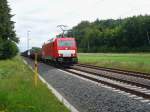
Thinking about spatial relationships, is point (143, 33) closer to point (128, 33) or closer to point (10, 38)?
point (128, 33)

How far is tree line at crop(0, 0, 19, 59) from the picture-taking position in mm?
62188

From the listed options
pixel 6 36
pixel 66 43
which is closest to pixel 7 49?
pixel 6 36

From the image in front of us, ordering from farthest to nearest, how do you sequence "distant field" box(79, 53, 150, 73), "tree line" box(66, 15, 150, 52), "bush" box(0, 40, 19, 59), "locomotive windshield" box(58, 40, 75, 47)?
"tree line" box(66, 15, 150, 52), "bush" box(0, 40, 19, 59), "locomotive windshield" box(58, 40, 75, 47), "distant field" box(79, 53, 150, 73)

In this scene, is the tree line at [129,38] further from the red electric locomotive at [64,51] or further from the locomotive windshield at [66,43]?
the red electric locomotive at [64,51]

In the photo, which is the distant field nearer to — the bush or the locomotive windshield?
the locomotive windshield

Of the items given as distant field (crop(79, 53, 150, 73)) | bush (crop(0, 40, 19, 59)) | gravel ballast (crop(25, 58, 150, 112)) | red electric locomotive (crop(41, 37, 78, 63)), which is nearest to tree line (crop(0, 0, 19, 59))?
bush (crop(0, 40, 19, 59))

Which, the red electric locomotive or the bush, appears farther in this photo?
the bush

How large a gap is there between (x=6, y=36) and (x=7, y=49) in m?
4.22

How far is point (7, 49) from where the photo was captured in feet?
204

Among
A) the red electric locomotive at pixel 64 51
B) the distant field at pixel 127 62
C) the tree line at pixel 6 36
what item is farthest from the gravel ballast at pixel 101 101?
the tree line at pixel 6 36

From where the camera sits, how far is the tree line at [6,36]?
6219 centimetres

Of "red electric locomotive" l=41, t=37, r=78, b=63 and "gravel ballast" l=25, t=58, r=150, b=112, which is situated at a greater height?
"red electric locomotive" l=41, t=37, r=78, b=63

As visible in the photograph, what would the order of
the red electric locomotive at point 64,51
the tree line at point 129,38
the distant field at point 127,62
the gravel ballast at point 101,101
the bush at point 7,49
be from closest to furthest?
1. the gravel ballast at point 101,101
2. the distant field at point 127,62
3. the red electric locomotive at point 64,51
4. the bush at point 7,49
5. the tree line at point 129,38

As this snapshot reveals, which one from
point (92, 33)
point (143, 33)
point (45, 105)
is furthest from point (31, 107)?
point (92, 33)
